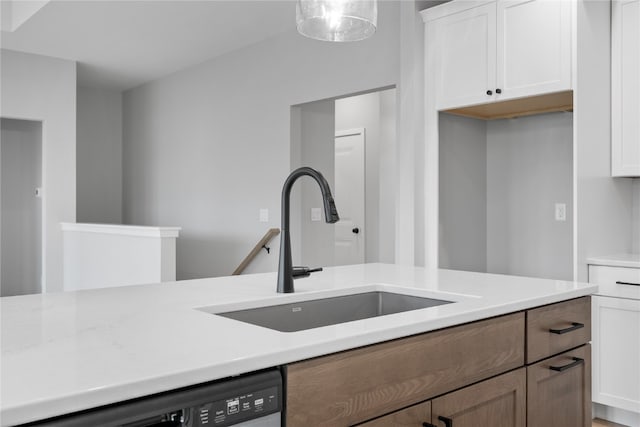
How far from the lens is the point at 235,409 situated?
921 millimetres

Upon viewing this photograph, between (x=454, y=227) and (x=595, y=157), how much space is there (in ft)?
3.25

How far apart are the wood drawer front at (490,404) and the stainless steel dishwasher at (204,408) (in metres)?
0.49

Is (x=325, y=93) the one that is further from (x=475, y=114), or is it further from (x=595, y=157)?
(x=595, y=157)

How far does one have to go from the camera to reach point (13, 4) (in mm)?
4828

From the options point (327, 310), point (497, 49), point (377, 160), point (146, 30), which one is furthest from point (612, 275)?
point (146, 30)

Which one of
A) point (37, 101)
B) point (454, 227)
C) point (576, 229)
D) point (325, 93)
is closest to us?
point (576, 229)

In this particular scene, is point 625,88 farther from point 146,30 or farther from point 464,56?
point 146,30

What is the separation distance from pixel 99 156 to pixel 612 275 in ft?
21.0

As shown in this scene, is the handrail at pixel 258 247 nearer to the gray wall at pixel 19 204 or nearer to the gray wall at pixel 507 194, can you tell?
the gray wall at pixel 507 194

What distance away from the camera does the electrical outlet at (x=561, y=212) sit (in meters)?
3.55

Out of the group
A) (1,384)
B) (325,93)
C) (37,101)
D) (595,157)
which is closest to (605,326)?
(595,157)

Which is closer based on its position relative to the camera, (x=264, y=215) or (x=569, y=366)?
(x=569, y=366)

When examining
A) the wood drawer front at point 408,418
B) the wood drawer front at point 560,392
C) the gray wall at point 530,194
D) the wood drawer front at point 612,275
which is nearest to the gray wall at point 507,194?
the gray wall at point 530,194

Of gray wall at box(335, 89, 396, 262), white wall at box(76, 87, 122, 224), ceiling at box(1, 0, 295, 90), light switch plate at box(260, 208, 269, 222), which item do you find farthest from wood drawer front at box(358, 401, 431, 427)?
→ white wall at box(76, 87, 122, 224)
